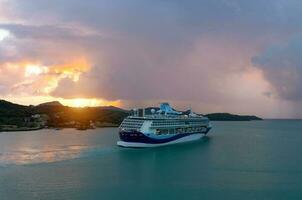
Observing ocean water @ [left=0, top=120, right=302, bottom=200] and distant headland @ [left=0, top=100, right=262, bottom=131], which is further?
distant headland @ [left=0, top=100, right=262, bottom=131]

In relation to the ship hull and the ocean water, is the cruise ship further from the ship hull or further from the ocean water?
the ocean water

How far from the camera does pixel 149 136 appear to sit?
221 ft

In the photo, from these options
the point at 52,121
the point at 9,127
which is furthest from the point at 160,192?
the point at 52,121

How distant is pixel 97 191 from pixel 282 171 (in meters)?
22.4

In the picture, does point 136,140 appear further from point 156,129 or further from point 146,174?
point 146,174

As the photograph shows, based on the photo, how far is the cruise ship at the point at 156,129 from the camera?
6612cm

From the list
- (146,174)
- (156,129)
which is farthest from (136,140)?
(146,174)

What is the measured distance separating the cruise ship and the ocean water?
2.03m

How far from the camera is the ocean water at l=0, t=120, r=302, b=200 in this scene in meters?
A: 35.7

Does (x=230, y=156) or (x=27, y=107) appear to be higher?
(x=27, y=107)

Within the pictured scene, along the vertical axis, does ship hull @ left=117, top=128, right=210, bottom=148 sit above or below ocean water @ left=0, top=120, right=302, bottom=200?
above

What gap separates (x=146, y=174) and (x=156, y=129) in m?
23.9

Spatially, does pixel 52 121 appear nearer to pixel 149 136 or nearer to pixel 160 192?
pixel 149 136

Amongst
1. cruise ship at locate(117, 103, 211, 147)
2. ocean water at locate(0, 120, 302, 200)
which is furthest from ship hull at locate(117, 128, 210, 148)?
ocean water at locate(0, 120, 302, 200)
